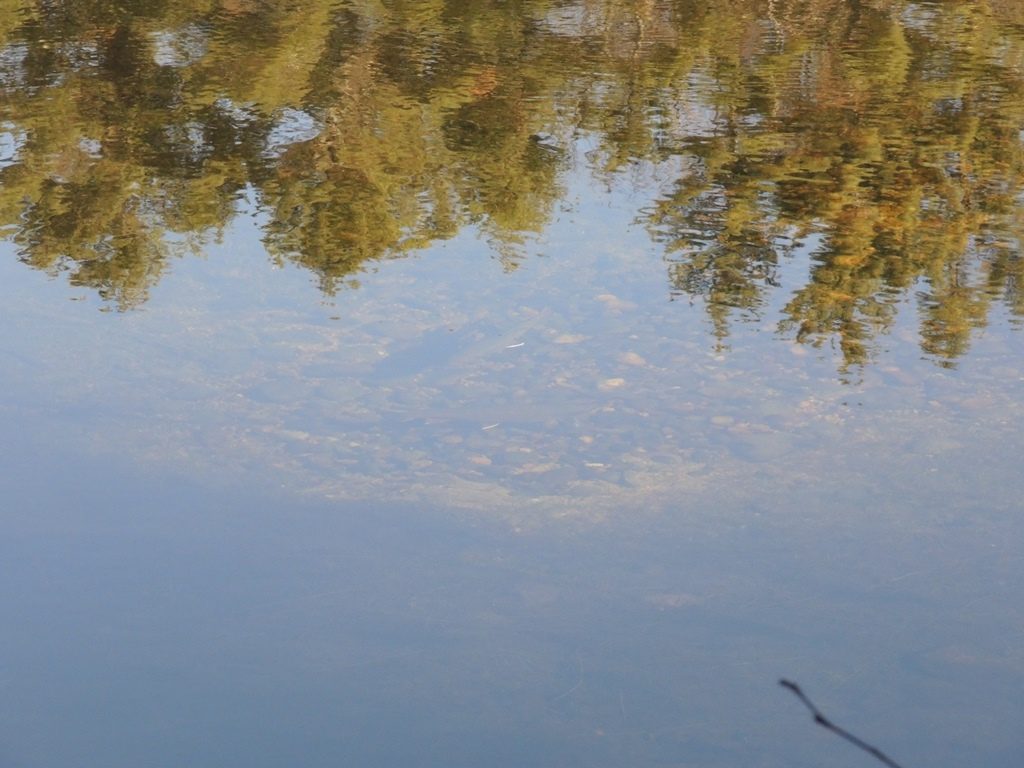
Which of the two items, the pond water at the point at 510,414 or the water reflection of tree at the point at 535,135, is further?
the water reflection of tree at the point at 535,135

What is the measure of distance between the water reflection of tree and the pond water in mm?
32

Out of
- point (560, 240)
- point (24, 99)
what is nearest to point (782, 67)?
point (560, 240)

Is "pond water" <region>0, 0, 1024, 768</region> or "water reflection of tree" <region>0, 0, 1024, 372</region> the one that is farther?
"water reflection of tree" <region>0, 0, 1024, 372</region>

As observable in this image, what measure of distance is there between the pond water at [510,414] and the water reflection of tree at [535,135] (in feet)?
0.10

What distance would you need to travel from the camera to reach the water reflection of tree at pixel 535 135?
5.44 metres

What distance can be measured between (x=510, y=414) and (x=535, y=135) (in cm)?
285

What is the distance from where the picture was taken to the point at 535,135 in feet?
22.2

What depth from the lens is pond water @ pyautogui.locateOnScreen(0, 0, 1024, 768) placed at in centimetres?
304

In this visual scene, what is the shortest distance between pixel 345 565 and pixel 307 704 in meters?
0.55

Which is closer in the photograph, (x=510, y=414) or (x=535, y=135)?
(x=510, y=414)

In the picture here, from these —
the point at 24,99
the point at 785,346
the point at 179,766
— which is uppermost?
the point at 24,99

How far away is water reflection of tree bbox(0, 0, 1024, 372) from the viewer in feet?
17.8

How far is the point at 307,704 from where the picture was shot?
9.92 ft

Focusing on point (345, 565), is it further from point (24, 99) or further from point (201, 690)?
point (24, 99)
